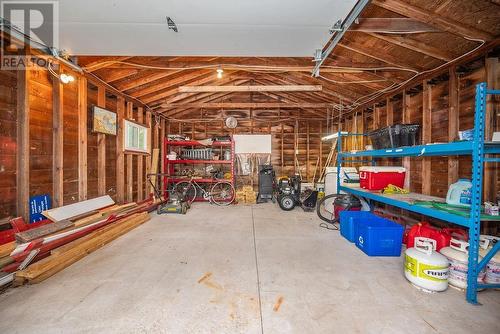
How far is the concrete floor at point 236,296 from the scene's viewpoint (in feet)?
5.08

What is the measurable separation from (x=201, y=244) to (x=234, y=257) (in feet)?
2.13

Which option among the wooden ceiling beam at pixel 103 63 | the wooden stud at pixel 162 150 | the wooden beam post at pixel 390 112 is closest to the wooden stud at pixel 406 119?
the wooden beam post at pixel 390 112

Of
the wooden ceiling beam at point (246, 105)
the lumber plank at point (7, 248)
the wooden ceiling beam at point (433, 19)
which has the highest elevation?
the wooden ceiling beam at point (246, 105)

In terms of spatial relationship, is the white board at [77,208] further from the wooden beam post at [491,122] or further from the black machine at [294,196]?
the wooden beam post at [491,122]

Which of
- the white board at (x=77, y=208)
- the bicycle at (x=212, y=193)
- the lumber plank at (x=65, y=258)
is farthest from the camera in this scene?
the bicycle at (x=212, y=193)

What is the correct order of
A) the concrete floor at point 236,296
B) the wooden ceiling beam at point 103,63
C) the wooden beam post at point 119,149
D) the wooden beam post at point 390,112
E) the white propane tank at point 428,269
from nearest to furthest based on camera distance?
the concrete floor at point 236,296
the white propane tank at point 428,269
the wooden ceiling beam at point 103,63
the wooden beam post at point 390,112
the wooden beam post at point 119,149

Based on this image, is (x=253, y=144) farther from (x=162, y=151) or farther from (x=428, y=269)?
(x=428, y=269)

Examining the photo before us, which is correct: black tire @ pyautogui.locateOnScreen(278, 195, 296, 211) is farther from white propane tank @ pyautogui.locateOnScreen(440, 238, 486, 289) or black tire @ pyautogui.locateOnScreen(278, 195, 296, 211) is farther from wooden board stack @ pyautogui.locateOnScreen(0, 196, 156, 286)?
white propane tank @ pyautogui.locateOnScreen(440, 238, 486, 289)

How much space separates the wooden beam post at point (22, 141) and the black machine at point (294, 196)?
4.46m

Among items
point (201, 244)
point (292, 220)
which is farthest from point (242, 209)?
point (201, 244)

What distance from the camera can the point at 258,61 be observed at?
3.97 metres

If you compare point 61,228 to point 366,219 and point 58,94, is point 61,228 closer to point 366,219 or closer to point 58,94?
point 58,94

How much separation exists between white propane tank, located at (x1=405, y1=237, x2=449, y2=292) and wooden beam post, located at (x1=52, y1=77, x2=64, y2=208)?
14.8ft

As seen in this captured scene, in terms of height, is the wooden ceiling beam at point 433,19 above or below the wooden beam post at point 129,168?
above
